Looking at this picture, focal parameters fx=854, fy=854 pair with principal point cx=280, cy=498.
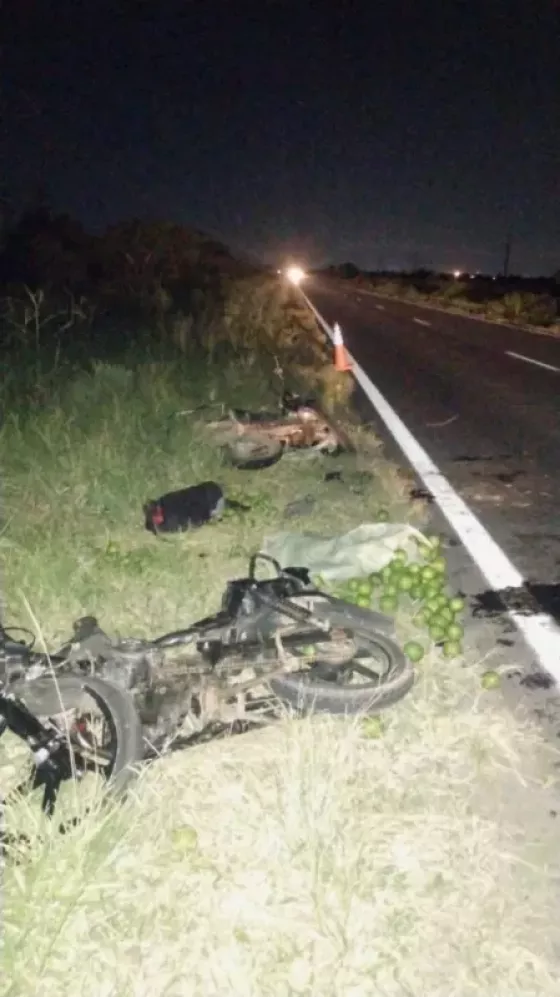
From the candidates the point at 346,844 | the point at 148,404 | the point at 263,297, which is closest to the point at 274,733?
the point at 346,844

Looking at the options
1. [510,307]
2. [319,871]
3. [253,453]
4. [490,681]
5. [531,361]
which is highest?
[510,307]

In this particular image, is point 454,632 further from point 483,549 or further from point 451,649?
point 483,549

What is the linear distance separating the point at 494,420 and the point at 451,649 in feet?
23.4

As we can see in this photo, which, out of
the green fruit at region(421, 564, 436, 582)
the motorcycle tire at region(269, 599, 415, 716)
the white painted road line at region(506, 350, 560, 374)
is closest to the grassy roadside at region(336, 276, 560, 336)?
the white painted road line at region(506, 350, 560, 374)

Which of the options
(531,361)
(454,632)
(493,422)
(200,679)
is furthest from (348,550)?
(531,361)

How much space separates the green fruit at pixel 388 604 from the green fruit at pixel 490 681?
88 cm

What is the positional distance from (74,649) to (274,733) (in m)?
0.98

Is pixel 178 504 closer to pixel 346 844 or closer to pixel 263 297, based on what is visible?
pixel 346 844

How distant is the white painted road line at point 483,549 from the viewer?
15.3 feet

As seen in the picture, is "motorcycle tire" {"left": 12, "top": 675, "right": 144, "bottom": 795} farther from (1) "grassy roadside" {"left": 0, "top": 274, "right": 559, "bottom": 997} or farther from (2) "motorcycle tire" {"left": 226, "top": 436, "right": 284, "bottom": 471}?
(2) "motorcycle tire" {"left": 226, "top": 436, "right": 284, "bottom": 471}

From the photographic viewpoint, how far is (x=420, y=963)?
2627 millimetres

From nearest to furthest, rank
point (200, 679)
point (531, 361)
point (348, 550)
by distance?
point (200, 679) < point (348, 550) < point (531, 361)

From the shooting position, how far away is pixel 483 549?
6199 mm

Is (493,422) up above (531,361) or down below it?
below
